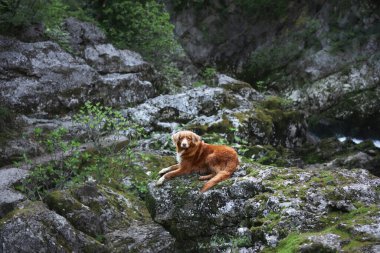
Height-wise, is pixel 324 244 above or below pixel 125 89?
below

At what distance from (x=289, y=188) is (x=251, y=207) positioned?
60cm

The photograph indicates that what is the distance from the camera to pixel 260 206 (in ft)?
19.9

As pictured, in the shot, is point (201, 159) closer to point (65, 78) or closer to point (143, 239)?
point (143, 239)

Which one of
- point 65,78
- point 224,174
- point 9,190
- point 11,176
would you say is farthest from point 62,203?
point 65,78

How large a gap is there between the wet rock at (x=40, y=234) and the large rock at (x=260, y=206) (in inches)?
43.7

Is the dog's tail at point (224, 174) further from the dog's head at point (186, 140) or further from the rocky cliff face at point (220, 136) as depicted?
the dog's head at point (186, 140)

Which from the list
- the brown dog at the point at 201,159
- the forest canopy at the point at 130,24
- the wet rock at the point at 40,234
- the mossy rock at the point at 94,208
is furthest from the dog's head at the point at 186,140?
the forest canopy at the point at 130,24

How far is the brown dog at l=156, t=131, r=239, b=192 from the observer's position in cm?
685

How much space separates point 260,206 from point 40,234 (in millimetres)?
2907

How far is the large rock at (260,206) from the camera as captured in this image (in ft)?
18.4

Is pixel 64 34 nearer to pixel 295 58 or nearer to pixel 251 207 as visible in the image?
pixel 251 207

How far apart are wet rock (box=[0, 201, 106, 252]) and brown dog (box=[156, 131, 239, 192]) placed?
1394 millimetres

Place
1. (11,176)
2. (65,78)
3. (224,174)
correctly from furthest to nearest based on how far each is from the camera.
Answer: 1. (65,78)
2. (11,176)
3. (224,174)

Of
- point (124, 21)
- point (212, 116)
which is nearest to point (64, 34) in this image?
point (124, 21)
